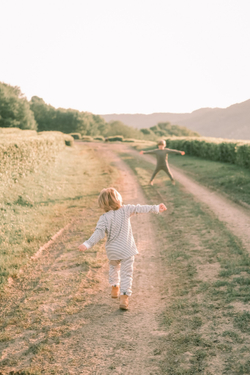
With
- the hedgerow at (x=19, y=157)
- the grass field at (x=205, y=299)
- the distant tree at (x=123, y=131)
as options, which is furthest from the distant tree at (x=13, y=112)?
the grass field at (x=205, y=299)

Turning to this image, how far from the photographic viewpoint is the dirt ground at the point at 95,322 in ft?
11.7

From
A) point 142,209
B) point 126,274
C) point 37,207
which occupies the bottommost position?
point 37,207

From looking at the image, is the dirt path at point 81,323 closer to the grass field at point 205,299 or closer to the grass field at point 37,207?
the grass field at point 205,299

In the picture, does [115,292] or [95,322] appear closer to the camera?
[95,322]

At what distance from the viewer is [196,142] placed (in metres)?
25.3

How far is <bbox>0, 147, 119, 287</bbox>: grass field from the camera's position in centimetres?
708

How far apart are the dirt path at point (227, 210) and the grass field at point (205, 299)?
29 centimetres

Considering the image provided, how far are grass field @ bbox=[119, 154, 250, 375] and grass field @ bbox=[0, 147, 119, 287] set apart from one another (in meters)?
2.96

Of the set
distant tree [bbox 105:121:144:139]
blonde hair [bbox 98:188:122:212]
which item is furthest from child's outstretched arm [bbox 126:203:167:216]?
distant tree [bbox 105:121:144:139]

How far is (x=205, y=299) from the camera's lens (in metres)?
4.79

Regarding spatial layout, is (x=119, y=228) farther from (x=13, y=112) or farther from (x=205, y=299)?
(x=13, y=112)

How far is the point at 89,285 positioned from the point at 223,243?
3236 mm

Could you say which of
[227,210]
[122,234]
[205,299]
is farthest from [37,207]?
[205,299]

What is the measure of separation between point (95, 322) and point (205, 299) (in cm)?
166
